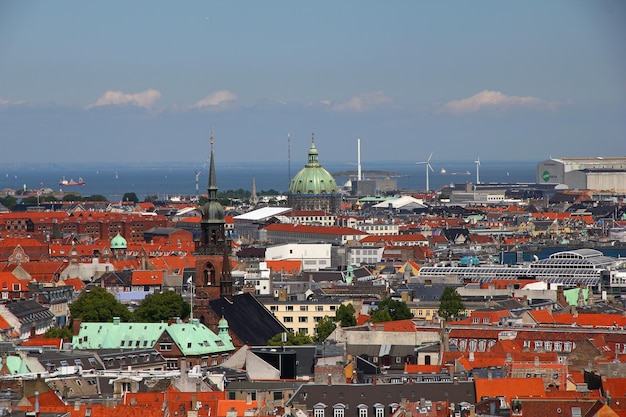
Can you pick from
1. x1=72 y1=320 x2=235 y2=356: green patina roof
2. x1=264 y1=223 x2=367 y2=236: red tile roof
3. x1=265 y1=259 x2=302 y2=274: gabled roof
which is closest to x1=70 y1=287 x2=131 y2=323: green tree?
x1=72 y1=320 x2=235 y2=356: green patina roof

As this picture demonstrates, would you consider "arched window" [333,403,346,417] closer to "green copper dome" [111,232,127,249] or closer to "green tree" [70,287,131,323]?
"green tree" [70,287,131,323]

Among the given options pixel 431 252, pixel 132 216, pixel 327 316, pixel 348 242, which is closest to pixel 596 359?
pixel 327 316

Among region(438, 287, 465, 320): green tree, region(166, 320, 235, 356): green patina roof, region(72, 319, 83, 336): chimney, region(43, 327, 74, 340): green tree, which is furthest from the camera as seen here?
region(438, 287, 465, 320): green tree

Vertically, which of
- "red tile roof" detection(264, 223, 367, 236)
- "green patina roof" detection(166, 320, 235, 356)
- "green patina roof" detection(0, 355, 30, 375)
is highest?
"green patina roof" detection(0, 355, 30, 375)

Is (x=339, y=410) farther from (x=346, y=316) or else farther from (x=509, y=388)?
(x=346, y=316)

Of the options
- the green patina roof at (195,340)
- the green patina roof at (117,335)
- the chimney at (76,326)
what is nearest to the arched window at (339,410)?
the green patina roof at (195,340)

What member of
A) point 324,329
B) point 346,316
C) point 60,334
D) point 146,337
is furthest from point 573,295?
point 146,337

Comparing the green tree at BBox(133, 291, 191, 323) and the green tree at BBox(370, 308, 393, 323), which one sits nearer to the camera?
the green tree at BBox(370, 308, 393, 323)
